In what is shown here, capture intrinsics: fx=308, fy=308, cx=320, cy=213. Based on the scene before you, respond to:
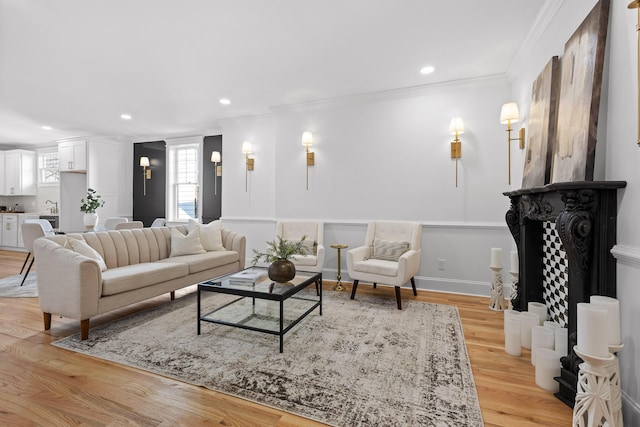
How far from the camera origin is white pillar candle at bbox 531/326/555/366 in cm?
213

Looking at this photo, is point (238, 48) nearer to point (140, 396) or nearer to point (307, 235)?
point (307, 235)

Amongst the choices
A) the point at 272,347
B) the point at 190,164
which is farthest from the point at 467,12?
the point at 190,164

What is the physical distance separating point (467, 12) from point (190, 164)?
5.58 metres

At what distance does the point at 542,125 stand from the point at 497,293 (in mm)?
1770

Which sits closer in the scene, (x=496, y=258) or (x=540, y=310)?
(x=540, y=310)

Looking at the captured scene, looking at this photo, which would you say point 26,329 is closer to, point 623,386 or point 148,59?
point 148,59

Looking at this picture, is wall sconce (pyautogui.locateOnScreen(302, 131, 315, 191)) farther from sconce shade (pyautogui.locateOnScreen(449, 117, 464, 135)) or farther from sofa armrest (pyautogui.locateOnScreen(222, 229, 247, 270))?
sconce shade (pyautogui.locateOnScreen(449, 117, 464, 135))

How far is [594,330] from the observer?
4.44 feet

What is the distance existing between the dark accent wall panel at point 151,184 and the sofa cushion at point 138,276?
3803 millimetres

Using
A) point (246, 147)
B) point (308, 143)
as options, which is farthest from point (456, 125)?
point (246, 147)

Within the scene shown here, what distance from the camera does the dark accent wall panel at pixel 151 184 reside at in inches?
264

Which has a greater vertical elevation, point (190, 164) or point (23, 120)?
point (23, 120)

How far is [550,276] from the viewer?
8.45 ft

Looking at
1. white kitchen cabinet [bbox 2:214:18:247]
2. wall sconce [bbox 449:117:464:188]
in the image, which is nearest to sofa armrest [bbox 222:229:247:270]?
wall sconce [bbox 449:117:464:188]
